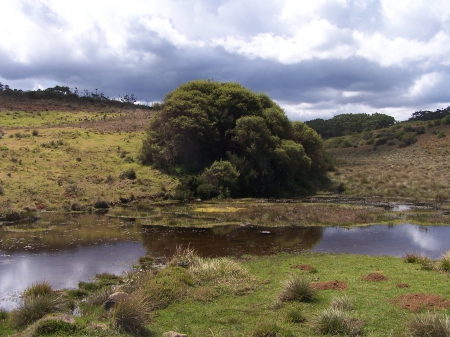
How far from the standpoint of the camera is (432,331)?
8500 millimetres

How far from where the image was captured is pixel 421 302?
1100 cm

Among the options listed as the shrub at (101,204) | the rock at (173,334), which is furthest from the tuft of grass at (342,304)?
the shrub at (101,204)

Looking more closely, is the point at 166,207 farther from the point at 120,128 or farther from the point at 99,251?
the point at 120,128

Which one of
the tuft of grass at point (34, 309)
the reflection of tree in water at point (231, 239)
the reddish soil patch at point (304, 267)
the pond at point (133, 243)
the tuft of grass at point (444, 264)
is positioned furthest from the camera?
the reflection of tree in water at point (231, 239)

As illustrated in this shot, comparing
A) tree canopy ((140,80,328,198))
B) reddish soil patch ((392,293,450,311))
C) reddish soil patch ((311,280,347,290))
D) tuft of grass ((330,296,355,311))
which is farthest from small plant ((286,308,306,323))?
tree canopy ((140,80,328,198))

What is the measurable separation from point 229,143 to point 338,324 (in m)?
40.5

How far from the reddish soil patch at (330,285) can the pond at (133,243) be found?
6.88m

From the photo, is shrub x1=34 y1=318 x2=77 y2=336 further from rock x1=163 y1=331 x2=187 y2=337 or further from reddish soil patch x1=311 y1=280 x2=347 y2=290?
reddish soil patch x1=311 y1=280 x2=347 y2=290

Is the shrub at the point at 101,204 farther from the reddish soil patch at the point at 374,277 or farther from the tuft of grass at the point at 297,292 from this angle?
the tuft of grass at the point at 297,292

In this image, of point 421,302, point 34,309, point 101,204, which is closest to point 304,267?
point 421,302

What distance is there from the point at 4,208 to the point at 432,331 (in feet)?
91.4

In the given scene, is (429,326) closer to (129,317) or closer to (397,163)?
(129,317)

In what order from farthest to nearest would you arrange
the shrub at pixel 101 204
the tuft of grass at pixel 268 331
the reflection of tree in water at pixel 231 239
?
the shrub at pixel 101 204 < the reflection of tree in water at pixel 231 239 < the tuft of grass at pixel 268 331

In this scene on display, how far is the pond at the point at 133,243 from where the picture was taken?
55.5 ft
